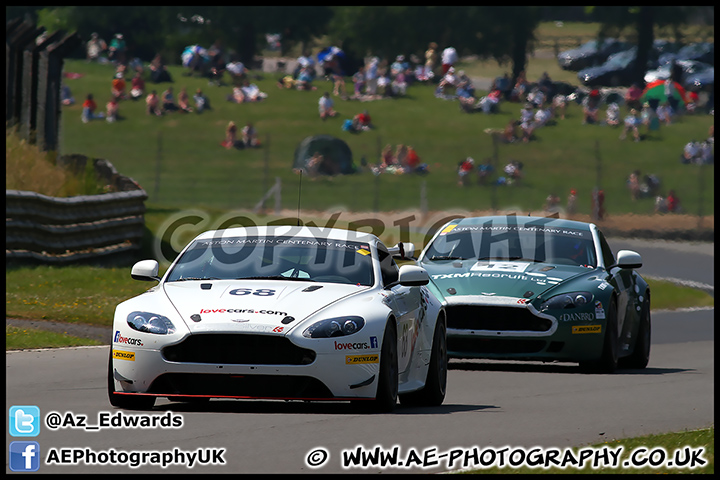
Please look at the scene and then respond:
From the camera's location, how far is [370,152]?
4284 centimetres

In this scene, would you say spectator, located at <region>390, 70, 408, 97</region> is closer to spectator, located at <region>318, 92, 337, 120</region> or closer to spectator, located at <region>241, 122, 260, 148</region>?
spectator, located at <region>318, 92, 337, 120</region>

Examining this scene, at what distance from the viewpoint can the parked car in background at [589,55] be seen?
64.0m

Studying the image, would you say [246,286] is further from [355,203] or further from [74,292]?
[355,203]

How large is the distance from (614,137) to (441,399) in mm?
37171

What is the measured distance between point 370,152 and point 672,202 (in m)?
9.77

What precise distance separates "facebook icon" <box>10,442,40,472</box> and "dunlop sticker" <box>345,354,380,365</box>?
2133mm

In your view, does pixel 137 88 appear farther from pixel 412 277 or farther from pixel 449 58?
pixel 412 277

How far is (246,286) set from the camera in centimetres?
940

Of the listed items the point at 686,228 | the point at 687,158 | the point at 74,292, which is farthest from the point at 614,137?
the point at 74,292

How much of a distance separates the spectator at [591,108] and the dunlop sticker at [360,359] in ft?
132

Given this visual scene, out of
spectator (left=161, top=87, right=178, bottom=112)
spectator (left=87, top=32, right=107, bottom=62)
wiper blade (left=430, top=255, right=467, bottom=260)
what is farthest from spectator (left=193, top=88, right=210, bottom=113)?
wiper blade (left=430, top=255, right=467, bottom=260)

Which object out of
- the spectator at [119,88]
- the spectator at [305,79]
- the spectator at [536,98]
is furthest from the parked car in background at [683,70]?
the spectator at [119,88]

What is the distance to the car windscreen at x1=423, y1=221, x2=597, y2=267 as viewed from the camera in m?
13.8

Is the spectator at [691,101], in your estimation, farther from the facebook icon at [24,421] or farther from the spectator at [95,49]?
the facebook icon at [24,421]
